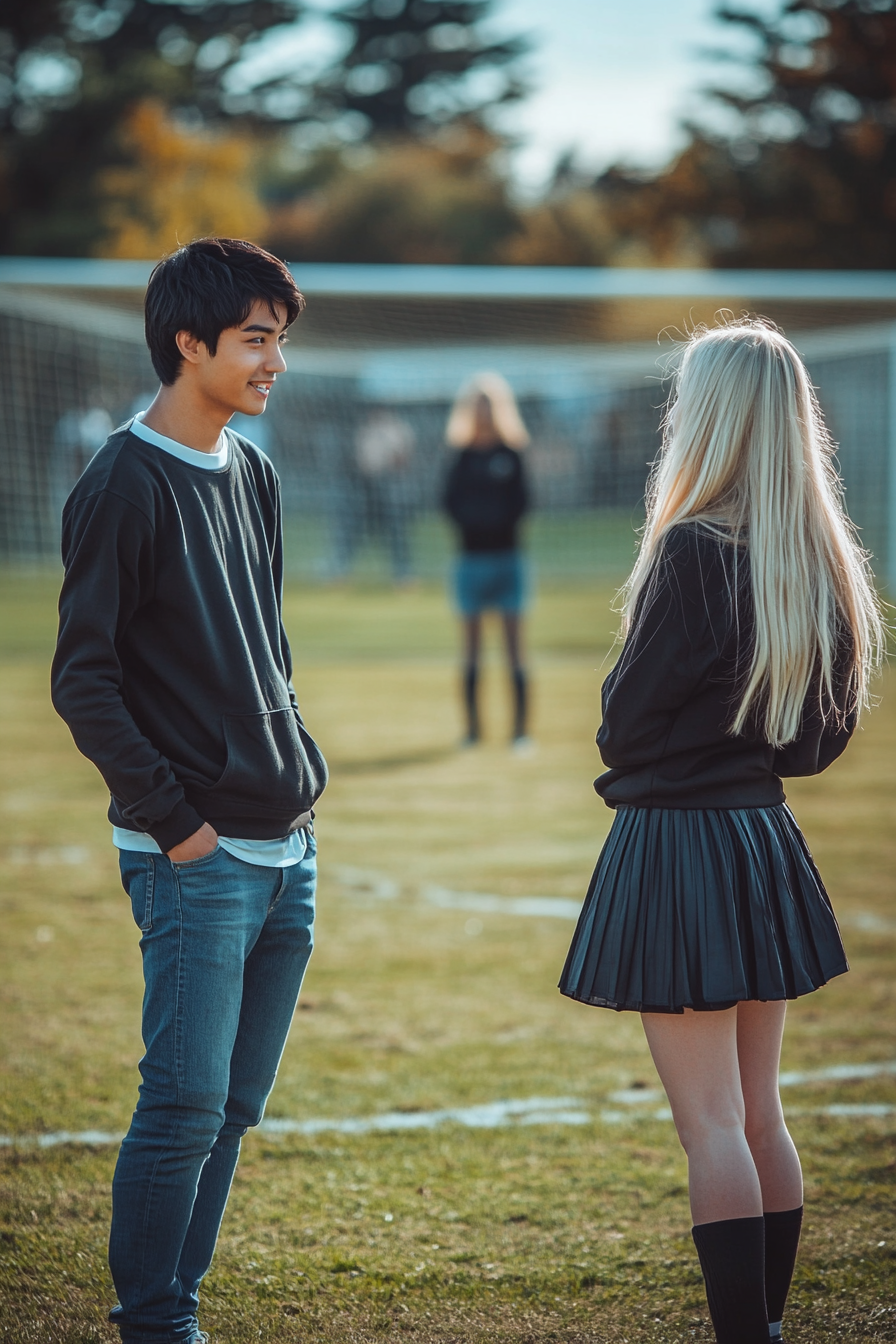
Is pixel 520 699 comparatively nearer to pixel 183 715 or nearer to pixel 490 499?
pixel 490 499

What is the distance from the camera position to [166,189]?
110 feet

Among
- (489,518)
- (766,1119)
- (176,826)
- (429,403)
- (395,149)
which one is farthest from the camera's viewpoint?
(395,149)

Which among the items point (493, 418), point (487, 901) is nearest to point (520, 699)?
point (493, 418)

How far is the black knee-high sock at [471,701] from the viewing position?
9.36 m

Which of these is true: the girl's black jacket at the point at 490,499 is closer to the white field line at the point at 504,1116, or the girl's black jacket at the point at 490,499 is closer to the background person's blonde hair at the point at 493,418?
the background person's blonde hair at the point at 493,418

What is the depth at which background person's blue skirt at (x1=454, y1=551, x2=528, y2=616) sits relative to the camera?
9.14 meters

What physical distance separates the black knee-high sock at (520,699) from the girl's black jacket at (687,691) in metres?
6.61

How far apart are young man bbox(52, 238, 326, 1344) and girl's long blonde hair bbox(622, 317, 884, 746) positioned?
70 centimetres

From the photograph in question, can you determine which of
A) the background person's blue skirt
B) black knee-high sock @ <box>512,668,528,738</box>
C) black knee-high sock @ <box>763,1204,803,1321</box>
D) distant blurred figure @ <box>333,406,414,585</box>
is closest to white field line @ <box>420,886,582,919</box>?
black knee-high sock @ <box>763,1204,803,1321</box>

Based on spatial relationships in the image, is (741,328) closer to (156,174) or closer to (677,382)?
(677,382)

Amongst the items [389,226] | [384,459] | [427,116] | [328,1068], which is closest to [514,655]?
[328,1068]

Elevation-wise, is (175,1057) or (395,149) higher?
(395,149)

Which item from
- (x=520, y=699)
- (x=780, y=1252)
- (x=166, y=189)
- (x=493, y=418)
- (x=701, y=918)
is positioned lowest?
(x=780, y=1252)

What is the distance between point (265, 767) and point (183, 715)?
163 millimetres
